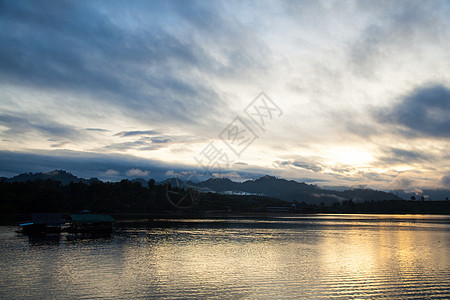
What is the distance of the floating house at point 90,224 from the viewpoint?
75.7m

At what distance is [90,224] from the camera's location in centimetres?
7844

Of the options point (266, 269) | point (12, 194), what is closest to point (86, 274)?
point (266, 269)

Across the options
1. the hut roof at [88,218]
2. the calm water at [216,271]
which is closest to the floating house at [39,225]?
the hut roof at [88,218]

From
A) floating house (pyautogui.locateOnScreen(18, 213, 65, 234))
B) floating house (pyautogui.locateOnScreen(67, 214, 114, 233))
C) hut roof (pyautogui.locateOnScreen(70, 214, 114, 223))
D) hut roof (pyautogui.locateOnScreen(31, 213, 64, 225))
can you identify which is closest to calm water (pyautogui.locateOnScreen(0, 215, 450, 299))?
floating house (pyautogui.locateOnScreen(18, 213, 65, 234))

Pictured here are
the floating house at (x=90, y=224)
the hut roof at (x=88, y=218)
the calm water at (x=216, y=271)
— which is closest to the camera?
the calm water at (x=216, y=271)

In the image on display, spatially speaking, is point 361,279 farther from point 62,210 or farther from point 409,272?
point 62,210

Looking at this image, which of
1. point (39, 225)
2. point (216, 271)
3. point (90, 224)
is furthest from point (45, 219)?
point (216, 271)

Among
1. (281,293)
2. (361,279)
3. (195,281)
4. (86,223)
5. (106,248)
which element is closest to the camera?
(281,293)

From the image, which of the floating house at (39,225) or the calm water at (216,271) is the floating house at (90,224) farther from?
the calm water at (216,271)

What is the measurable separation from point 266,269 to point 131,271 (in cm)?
1484

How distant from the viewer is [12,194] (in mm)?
126000

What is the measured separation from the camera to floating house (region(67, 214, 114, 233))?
75.7m

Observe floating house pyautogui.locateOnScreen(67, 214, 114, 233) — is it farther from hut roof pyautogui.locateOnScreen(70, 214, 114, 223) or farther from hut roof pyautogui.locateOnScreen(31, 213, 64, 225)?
hut roof pyautogui.locateOnScreen(31, 213, 64, 225)

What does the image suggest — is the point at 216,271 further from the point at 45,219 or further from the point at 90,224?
the point at 45,219
